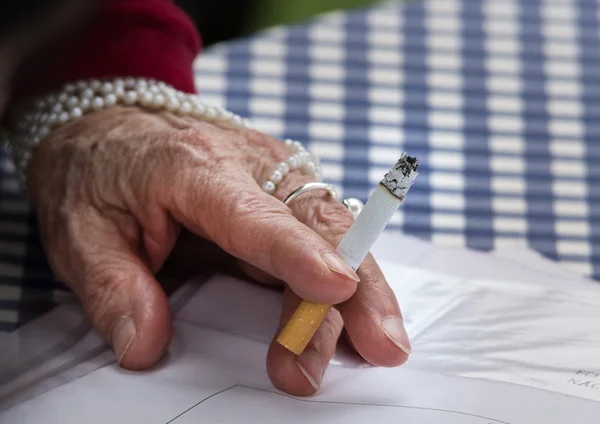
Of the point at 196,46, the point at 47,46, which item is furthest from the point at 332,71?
the point at 47,46

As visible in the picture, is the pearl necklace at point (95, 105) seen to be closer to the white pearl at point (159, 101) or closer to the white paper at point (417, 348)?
the white pearl at point (159, 101)

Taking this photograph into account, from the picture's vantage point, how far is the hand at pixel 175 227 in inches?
16.1

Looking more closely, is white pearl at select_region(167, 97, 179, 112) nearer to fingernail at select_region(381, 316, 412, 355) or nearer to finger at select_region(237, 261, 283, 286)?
finger at select_region(237, 261, 283, 286)

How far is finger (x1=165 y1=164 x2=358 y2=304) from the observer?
38cm

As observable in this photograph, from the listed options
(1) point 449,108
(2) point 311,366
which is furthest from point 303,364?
(1) point 449,108

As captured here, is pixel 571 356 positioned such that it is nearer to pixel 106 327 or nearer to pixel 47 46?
pixel 106 327

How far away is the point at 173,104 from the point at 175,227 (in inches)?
4.0

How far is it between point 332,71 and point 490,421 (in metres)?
0.48

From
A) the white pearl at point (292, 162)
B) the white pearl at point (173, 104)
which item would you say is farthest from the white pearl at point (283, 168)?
the white pearl at point (173, 104)

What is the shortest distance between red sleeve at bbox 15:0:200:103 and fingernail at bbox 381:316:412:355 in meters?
0.30

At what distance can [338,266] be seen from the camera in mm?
384

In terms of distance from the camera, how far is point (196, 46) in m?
0.67

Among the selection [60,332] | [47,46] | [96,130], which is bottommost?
[60,332]

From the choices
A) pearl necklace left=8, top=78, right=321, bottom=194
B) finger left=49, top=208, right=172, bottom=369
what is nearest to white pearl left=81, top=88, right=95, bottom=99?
pearl necklace left=8, top=78, right=321, bottom=194
